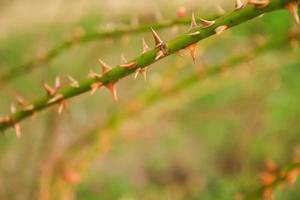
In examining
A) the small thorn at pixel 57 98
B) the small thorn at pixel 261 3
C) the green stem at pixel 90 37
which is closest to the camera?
the small thorn at pixel 261 3

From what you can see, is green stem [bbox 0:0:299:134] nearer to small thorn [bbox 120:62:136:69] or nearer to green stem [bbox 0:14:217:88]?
small thorn [bbox 120:62:136:69]

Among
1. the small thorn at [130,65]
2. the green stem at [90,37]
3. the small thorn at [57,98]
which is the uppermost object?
the green stem at [90,37]

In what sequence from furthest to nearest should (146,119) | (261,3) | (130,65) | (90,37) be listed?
(146,119) → (90,37) → (130,65) → (261,3)

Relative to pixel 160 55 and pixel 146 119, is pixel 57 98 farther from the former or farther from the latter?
pixel 146 119

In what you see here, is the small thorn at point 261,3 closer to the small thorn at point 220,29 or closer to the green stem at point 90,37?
the small thorn at point 220,29

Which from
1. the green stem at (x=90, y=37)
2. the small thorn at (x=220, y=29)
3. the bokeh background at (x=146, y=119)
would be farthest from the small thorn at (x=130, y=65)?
the bokeh background at (x=146, y=119)

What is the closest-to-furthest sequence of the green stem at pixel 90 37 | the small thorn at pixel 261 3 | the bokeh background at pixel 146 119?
the small thorn at pixel 261 3, the green stem at pixel 90 37, the bokeh background at pixel 146 119

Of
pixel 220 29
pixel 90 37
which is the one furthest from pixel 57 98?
pixel 90 37

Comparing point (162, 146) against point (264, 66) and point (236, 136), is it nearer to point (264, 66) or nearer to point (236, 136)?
point (236, 136)
